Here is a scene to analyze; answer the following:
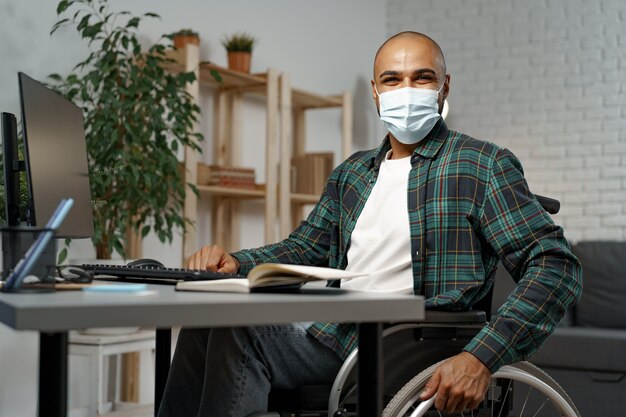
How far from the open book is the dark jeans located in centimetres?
46

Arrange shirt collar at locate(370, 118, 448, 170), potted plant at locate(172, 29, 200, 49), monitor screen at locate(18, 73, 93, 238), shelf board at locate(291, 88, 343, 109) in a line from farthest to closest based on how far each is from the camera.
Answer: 1. shelf board at locate(291, 88, 343, 109)
2. potted plant at locate(172, 29, 200, 49)
3. shirt collar at locate(370, 118, 448, 170)
4. monitor screen at locate(18, 73, 93, 238)

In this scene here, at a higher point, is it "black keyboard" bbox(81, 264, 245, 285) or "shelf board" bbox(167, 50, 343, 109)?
"shelf board" bbox(167, 50, 343, 109)

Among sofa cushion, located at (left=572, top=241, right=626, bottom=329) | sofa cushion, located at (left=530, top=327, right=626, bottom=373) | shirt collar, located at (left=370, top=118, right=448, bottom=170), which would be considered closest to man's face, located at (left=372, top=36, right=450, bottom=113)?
shirt collar, located at (left=370, top=118, right=448, bottom=170)

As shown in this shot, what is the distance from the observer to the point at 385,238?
1.96 meters

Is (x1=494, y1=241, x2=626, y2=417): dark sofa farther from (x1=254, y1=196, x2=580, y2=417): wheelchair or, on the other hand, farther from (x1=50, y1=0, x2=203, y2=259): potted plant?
(x1=254, y1=196, x2=580, y2=417): wheelchair

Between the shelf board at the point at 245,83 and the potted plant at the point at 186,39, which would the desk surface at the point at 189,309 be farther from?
the potted plant at the point at 186,39

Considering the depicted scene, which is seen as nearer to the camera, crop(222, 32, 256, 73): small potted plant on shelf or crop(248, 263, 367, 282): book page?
crop(248, 263, 367, 282): book page

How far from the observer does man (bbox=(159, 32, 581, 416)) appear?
169 cm

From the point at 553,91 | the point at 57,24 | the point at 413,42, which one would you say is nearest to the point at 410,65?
the point at 413,42

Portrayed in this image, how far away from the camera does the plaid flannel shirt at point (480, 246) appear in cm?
171

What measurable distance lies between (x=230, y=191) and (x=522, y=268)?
287 centimetres

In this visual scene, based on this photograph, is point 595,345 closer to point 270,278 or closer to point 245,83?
point 245,83

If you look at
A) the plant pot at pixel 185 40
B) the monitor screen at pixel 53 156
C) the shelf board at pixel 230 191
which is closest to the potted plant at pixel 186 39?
the plant pot at pixel 185 40

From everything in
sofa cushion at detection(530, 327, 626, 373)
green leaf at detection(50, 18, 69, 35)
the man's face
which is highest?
green leaf at detection(50, 18, 69, 35)
